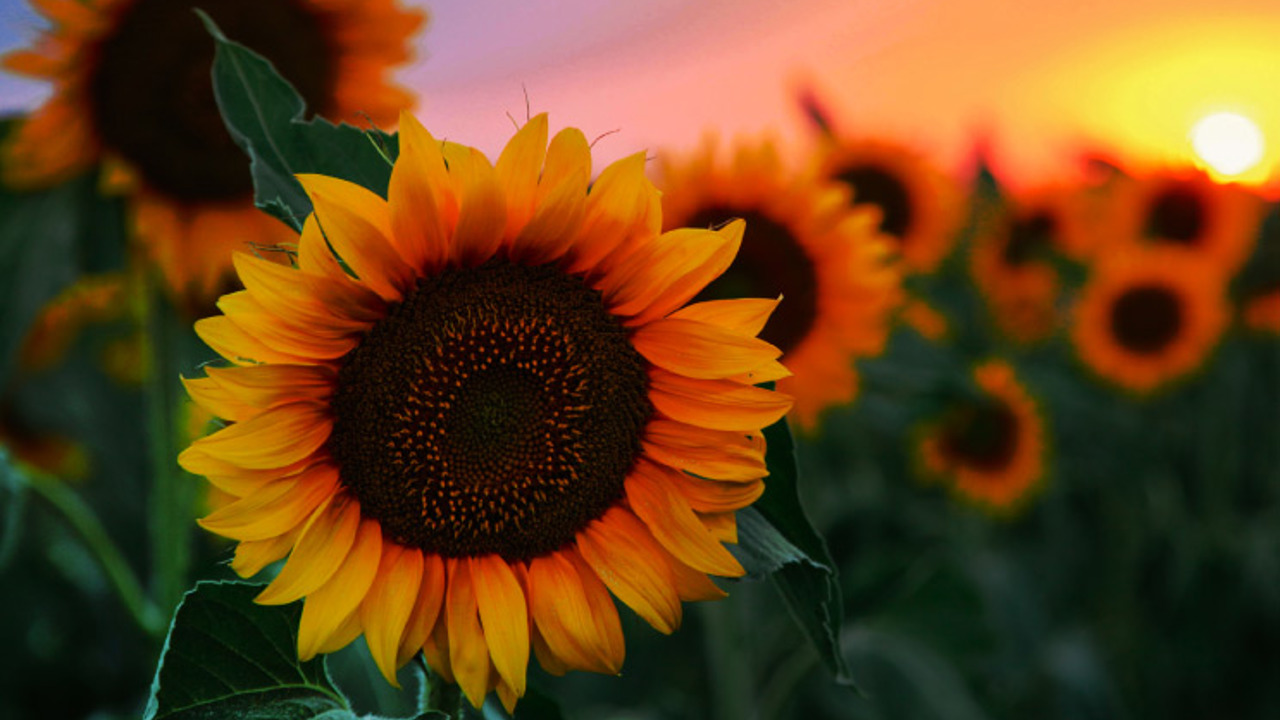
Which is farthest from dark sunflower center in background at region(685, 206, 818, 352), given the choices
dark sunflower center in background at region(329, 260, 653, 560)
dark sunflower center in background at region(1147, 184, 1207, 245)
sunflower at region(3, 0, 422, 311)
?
dark sunflower center in background at region(1147, 184, 1207, 245)

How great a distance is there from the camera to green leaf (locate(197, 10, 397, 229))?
2.19 ft

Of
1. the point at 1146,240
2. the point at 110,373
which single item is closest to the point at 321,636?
the point at 110,373

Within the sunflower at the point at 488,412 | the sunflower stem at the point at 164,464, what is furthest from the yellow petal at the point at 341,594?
the sunflower stem at the point at 164,464

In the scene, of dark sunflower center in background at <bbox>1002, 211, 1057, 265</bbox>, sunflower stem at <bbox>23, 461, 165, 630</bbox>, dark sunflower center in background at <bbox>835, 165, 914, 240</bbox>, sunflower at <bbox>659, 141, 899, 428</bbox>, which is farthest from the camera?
dark sunflower center in background at <bbox>1002, 211, 1057, 265</bbox>

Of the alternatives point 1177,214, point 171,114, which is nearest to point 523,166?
point 171,114

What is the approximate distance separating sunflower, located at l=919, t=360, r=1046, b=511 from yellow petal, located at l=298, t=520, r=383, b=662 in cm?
228

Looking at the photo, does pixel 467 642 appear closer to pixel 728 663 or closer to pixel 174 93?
pixel 174 93

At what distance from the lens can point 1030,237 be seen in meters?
3.82

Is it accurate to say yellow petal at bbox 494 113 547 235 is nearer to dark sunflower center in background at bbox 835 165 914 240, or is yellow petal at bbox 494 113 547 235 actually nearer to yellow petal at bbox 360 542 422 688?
yellow petal at bbox 360 542 422 688

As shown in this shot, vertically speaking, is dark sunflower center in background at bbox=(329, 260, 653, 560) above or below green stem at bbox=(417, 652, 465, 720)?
above

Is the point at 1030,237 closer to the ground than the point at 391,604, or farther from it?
closer to the ground

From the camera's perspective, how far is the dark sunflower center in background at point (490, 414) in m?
0.66

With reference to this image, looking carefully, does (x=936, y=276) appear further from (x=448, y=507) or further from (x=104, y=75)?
(x=448, y=507)

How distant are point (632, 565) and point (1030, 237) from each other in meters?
3.45
